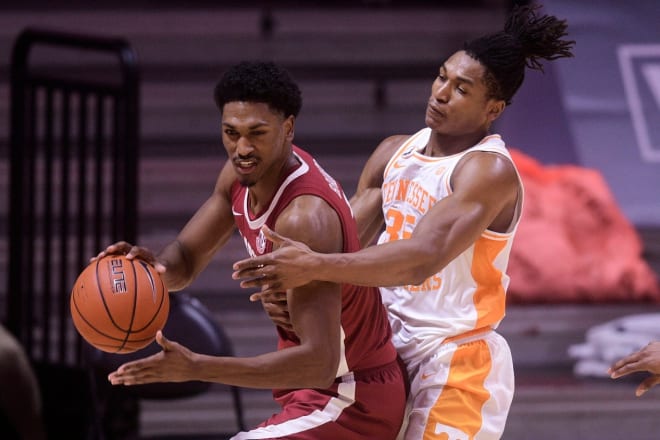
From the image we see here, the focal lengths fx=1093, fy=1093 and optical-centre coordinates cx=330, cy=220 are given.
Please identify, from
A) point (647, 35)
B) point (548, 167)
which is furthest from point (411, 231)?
point (647, 35)

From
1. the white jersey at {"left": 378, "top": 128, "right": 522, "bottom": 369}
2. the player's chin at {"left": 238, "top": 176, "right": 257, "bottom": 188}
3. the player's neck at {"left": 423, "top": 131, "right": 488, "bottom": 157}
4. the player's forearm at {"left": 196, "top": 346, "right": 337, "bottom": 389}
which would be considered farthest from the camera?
the player's neck at {"left": 423, "top": 131, "right": 488, "bottom": 157}

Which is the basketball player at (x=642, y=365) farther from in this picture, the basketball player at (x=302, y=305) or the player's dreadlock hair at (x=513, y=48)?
the player's dreadlock hair at (x=513, y=48)

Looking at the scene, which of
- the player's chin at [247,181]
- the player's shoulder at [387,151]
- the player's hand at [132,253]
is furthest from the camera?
the player's shoulder at [387,151]

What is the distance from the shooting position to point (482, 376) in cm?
313

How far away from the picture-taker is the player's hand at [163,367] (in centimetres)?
248

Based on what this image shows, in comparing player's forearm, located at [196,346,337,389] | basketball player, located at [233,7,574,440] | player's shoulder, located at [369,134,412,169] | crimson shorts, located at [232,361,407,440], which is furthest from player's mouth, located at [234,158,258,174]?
player's shoulder, located at [369,134,412,169]

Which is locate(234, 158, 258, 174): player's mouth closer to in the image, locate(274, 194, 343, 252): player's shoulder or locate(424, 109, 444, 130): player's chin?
locate(274, 194, 343, 252): player's shoulder

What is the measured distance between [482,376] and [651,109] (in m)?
3.72

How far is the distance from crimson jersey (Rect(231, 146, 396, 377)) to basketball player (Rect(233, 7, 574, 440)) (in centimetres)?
10

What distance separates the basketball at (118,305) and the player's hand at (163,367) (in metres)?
0.36

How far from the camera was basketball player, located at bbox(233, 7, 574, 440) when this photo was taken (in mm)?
3027

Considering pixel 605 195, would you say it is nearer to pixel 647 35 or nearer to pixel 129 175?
pixel 647 35

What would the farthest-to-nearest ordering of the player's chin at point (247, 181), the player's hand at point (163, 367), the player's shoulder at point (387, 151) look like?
the player's shoulder at point (387, 151), the player's chin at point (247, 181), the player's hand at point (163, 367)

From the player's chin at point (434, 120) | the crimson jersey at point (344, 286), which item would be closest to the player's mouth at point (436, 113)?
the player's chin at point (434, 120)
